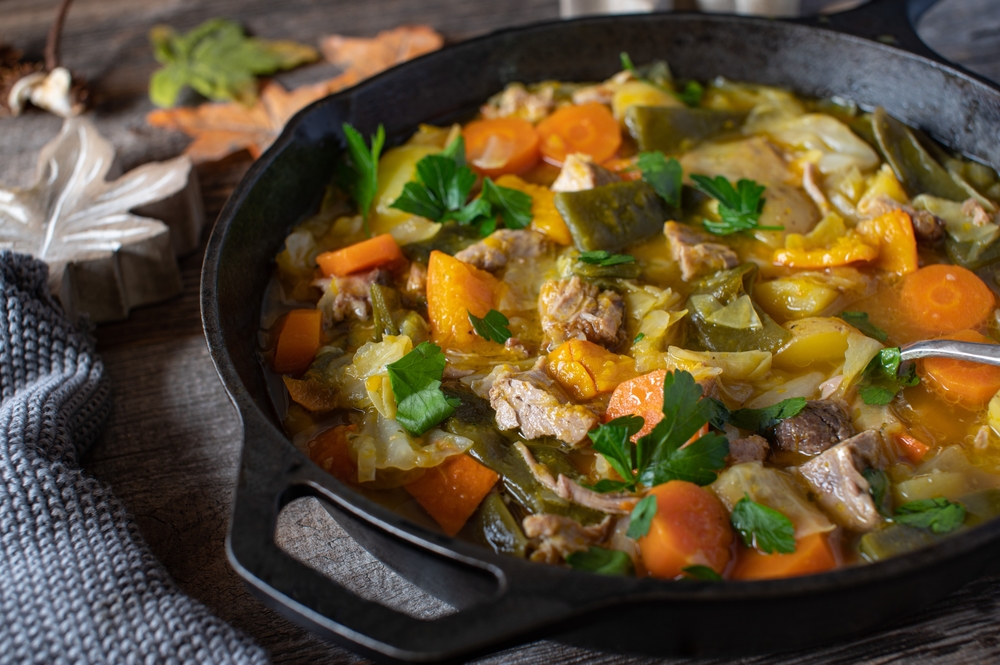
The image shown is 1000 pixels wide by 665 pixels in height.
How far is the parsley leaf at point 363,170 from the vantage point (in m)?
3.21

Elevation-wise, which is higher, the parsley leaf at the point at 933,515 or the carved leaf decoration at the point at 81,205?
the carved leaf decoration at the point at 81,205

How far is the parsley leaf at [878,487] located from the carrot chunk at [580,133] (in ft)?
5.77

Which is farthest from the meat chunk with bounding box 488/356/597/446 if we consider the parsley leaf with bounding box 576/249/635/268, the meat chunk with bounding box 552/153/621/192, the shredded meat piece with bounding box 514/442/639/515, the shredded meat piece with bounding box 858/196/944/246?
the shredded meat piece with bounding box 858/196/944/246

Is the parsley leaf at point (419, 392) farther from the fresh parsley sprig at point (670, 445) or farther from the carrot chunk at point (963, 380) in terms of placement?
the carrot chunk at point (963, 380)

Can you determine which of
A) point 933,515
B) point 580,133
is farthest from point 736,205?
point 933,515

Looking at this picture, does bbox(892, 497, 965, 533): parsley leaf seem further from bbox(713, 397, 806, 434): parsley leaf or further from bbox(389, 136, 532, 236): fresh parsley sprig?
bbox(389, 136, 532, 236): fresh parsley sprig

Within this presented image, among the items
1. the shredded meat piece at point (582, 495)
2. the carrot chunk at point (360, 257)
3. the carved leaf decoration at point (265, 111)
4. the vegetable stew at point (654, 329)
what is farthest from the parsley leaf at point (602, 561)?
the carved leaf decoration at point (265, 111)

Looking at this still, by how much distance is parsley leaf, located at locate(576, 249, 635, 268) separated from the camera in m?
2.90

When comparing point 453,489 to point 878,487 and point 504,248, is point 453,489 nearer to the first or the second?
point 504,248

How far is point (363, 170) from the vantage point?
130 inches

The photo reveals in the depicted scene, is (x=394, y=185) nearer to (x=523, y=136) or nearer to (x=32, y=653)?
(x=523, y=136)

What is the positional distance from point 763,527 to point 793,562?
0.11m

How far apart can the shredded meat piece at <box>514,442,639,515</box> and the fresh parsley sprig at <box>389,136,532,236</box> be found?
1135mm

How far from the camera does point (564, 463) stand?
2398 millimetres
